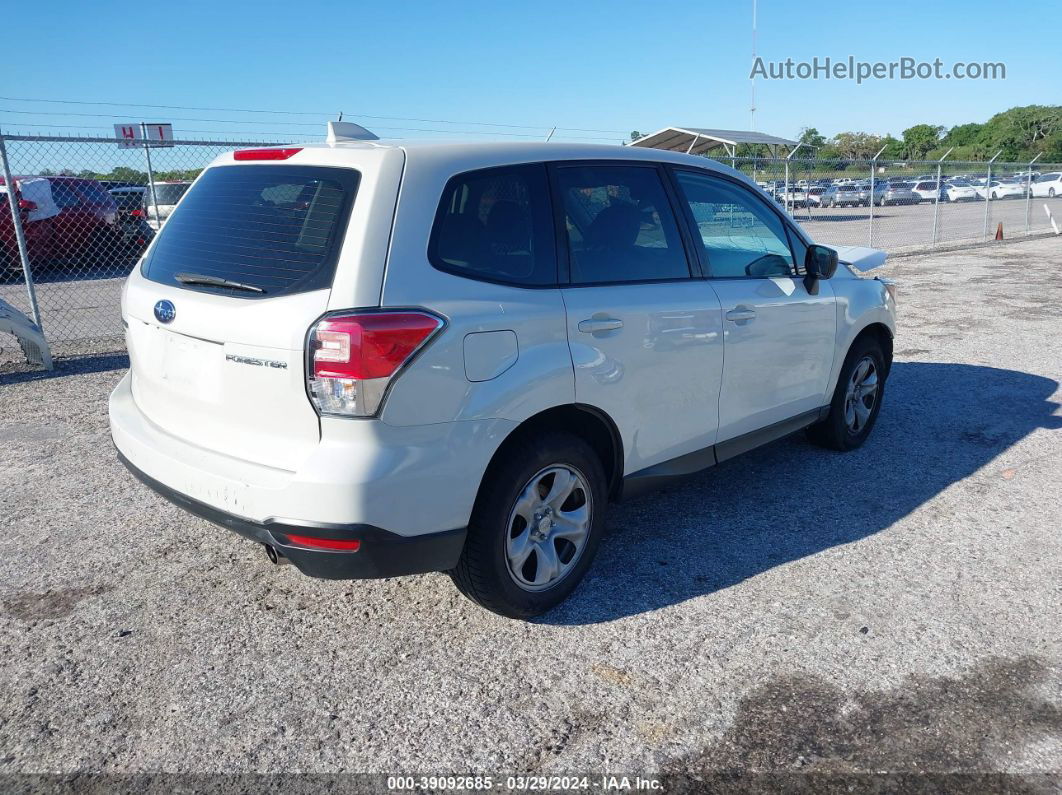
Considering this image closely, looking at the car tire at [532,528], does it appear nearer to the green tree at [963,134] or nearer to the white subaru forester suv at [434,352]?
the white subaru forester suv at [434,352]

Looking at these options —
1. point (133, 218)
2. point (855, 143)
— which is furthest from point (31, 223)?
point (855, 143)

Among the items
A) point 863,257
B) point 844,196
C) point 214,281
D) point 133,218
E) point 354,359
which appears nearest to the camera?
point 354,359

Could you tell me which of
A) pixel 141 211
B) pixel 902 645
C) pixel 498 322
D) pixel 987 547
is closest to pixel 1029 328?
pixel 987 547

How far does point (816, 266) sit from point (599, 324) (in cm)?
179

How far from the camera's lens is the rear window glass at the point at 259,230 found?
290 centimetres

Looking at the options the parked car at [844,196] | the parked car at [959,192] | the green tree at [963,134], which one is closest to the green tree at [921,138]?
the green tree at [963,134]

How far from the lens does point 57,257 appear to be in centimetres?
1403

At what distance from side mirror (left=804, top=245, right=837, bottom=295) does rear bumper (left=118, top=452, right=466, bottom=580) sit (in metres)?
→ 2.59

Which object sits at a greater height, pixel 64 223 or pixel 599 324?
pixel 64 223

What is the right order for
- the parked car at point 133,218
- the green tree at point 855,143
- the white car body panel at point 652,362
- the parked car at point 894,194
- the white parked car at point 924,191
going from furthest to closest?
1. the green tree at point 855,143
2. the white parked car at point 924,191
3. the parked car at point 894,194
4. the parked car at point 133,218
5. the white car body panel at point 652,362

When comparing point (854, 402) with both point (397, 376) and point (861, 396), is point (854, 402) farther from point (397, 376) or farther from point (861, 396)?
point (397, 376)

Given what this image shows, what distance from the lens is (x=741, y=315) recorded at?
4.12 m

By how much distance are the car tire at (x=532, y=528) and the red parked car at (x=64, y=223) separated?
12.9 metres

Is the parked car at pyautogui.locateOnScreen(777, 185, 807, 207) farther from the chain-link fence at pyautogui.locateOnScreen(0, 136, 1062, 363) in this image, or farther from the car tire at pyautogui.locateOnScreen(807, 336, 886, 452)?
the car tire at pyautogui.locateOnScreen(807, 336, 886, 452)
